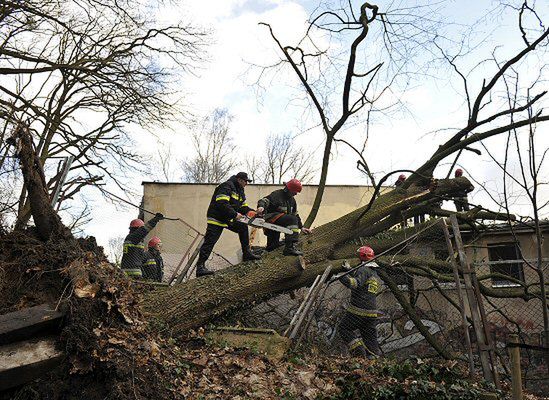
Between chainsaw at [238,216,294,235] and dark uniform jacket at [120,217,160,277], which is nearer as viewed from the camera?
chainsaw at [238,216,294,235]

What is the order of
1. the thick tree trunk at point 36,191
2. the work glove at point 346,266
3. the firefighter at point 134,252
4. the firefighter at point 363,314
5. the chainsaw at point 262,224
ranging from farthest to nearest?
the firefighter at point 134,252, the chainsaw at point 262,224, the work glove at point 346,266, the firefighter at point 363,314, the thick tree trunk at point 36,191

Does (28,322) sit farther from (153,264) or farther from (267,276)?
(153,264)

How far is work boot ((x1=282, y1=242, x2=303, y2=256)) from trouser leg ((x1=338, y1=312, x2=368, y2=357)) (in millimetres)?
1152

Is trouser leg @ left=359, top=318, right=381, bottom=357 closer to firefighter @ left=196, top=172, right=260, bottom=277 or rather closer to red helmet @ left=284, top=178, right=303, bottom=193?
firefighter @ left=196, top=172, right=260, bottom=277

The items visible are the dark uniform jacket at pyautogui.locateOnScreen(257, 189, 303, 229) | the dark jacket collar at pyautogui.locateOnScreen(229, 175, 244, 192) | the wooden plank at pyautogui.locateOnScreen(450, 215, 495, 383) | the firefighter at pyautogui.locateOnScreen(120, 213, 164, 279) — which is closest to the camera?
the wooden plank at pyautogui.locateOnScreen(450, 215, 495, 383)

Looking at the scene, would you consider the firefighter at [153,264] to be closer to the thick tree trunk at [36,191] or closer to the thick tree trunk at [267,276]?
the thick tree trunk at [267,276]

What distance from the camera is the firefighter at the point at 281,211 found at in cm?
788

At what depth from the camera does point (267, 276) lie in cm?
721

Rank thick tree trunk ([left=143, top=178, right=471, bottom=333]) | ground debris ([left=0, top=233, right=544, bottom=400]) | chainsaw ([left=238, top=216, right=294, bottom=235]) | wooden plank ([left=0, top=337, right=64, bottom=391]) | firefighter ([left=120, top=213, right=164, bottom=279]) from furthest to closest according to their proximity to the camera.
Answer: firefighter ([left=120, top=213, right=164, bottom=279]) < chainsaw ([left=238, top=216, right=294, bottom=235]) < thick tree trunk ([left=143, top=178, right=471, bottom=333]) < ground debris ([left=0, top=233, right=544, bottom=400]) < wooden plank ([left=0, top=337, right=64, bottom=391])

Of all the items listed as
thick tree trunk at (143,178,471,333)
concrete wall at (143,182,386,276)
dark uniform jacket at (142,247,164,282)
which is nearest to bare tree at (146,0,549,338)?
thick tree trunk at (143,178,471,333)

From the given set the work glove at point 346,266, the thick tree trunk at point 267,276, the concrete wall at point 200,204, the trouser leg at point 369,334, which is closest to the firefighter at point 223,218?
the thick tree trunk at point 267,276

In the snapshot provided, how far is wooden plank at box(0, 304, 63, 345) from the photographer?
11.4 feet

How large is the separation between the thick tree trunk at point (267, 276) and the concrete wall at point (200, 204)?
9.80 m

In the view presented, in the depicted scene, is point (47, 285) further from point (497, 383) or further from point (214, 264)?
point (214, 264)
